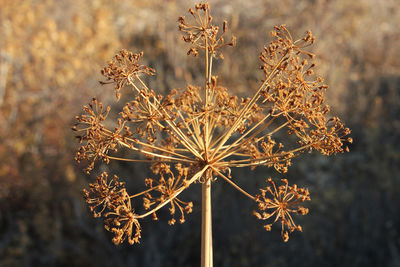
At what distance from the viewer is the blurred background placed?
4.86 metres

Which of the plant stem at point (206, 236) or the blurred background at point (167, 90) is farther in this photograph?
the blurred background at point (167, 90)

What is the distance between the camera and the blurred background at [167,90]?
15.9ft

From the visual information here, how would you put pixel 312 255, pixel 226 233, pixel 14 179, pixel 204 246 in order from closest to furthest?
pixel 204 246 < pixel 312 255 < pixel 226 233 < pixel 14 179

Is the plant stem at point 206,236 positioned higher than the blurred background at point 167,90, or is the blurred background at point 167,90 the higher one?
the blurred background at point 167,90

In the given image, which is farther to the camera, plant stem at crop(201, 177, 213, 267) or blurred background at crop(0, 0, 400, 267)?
blurred background at crop(0, 0, 400, 267)

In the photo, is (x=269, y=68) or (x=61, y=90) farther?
(x=61, y=90)

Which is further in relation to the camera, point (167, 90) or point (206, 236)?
point (167, 90)

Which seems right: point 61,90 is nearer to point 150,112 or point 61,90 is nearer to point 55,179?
point 55,179

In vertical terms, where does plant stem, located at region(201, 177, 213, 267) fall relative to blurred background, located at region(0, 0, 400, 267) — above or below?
below

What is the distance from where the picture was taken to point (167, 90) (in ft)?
23.1

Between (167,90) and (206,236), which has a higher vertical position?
(167,90)

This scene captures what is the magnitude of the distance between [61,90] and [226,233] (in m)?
4.24

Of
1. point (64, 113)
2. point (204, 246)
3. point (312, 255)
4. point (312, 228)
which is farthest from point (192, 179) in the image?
point (64, 113)

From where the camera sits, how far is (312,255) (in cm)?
447
